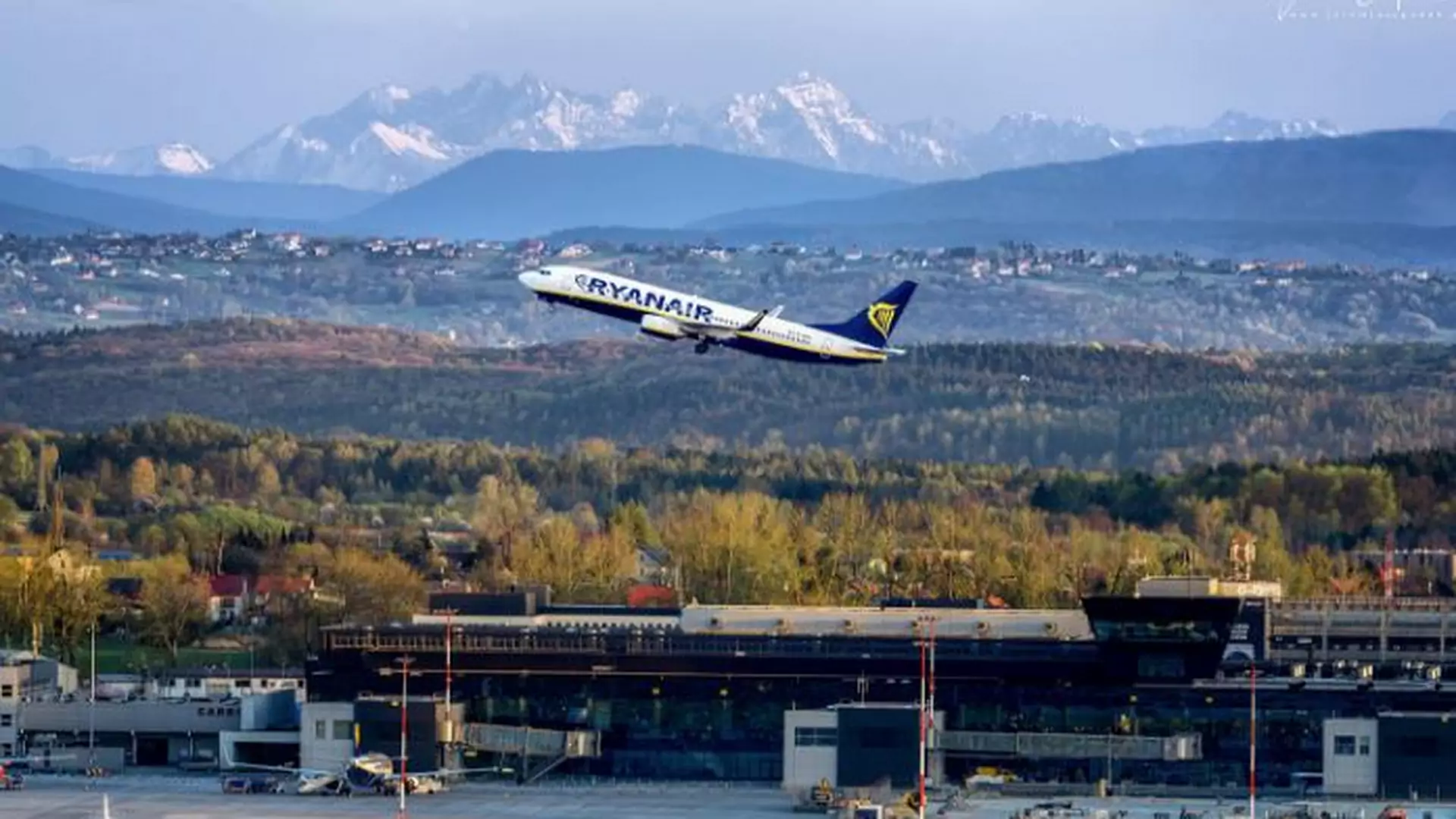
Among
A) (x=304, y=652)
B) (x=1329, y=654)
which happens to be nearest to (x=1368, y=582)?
(x=1329, y=654)

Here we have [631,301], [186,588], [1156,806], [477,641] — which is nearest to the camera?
[1156,806]

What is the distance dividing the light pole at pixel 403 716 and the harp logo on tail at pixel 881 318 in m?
35.6

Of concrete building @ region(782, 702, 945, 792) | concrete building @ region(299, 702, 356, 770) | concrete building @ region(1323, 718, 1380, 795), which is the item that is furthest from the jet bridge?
concrete building @ region(1323, 718, 1380, 795)

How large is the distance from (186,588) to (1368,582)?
44.4 meters

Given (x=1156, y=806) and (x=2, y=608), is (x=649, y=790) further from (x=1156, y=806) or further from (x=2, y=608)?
(x=2, y=608)

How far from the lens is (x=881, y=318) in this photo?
159 m

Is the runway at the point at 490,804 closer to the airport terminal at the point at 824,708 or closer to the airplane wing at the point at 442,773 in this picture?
the airplane wing at the point at 442,773

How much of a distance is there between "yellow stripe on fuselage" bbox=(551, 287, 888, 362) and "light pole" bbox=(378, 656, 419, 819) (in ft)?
99.6

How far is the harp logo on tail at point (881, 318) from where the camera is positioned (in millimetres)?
158250

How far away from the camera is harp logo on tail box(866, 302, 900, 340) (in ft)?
519

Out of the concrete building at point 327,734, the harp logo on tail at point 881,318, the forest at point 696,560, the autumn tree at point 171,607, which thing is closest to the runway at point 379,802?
the concrete building at point 327,734

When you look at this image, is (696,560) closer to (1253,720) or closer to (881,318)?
(881,318)

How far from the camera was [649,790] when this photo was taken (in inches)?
4754

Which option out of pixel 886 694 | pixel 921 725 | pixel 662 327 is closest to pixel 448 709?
pixel 886 694
